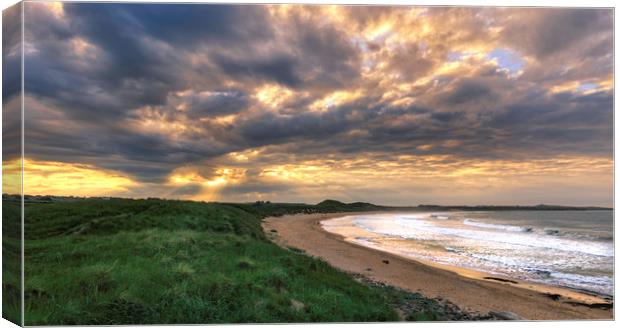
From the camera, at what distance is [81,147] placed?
10.7 m

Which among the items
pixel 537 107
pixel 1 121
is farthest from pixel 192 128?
pixel 537 107

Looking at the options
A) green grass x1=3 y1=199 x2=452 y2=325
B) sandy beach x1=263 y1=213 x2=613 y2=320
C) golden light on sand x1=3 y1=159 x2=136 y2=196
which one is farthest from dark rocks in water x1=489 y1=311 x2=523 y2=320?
golden light on sand x1=3 y1=159 x2=136 y2=196

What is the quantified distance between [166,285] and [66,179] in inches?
151

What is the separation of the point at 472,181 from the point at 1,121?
12.0m

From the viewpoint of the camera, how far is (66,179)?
1077 centimetres

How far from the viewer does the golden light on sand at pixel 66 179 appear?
32.1ft

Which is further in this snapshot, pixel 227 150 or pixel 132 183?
pixel 227 150

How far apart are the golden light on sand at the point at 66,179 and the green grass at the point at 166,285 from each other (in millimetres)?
525

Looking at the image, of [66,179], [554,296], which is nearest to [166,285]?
[66,179]

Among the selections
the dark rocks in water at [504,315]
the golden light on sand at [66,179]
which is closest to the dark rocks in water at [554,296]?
the dark rocks in water at [504,315]

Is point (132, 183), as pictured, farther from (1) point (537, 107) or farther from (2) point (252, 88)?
(1) point (537, 107)

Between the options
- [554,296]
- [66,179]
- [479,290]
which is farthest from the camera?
[479,290]

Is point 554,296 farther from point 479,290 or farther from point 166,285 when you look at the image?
point 166,285

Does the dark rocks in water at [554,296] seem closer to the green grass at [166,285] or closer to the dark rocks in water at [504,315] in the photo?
the dark rocks in water at [504,315]
